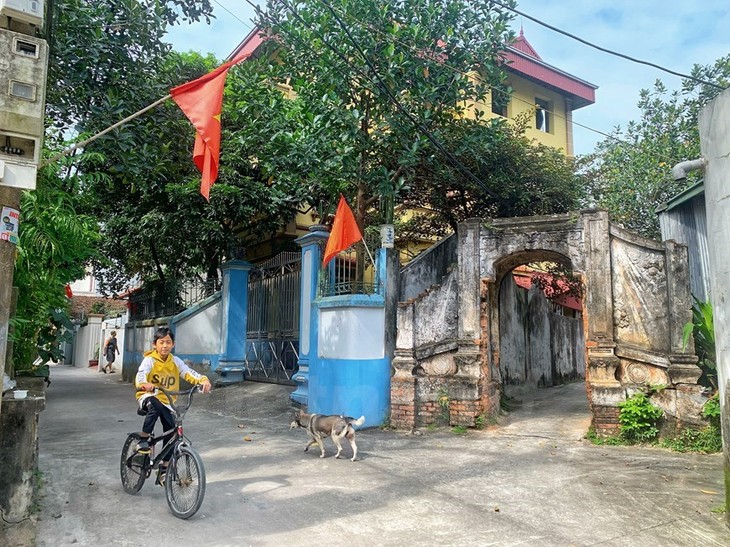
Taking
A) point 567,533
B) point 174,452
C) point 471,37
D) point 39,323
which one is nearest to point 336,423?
point 174,452

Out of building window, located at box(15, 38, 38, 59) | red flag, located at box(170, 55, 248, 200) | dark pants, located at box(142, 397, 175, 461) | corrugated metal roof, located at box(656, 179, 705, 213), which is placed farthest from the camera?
corrugated metal roof, located at box(656, 179, 705, 213)

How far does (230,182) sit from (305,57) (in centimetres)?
508

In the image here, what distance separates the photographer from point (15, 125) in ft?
12.3

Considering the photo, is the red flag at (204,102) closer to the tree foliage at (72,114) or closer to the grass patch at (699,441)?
the tree foliage at (72,114)

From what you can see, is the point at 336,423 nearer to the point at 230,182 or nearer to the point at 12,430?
the point at 12,430

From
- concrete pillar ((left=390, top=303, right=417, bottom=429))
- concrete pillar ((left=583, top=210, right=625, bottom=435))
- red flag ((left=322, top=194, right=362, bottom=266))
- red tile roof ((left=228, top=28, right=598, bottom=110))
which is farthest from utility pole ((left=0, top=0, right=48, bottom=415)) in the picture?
red tile roof ((left=228, top=28, right=598, bottom=110))

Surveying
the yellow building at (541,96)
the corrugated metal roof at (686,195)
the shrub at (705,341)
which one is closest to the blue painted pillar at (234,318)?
the yellow building at (541,96)

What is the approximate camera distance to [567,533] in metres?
4.36

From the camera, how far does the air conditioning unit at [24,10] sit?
3928mm

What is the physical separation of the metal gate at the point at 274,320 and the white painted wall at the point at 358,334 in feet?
8.95

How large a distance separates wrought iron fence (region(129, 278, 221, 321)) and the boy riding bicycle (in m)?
10.8

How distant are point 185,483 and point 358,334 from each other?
4841 mm

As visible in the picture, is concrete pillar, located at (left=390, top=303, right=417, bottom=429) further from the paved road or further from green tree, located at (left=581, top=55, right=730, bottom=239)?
green tree, located at (left=581, top=55, right=730, bottom=239)

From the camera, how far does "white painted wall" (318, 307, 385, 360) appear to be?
9.15 meters
